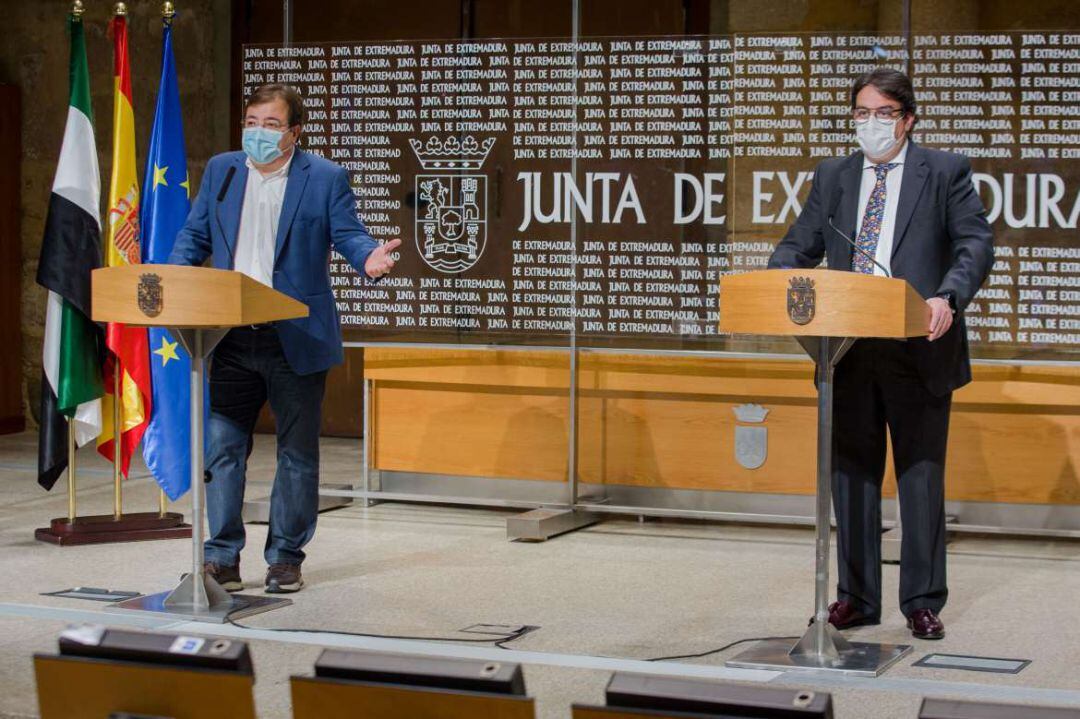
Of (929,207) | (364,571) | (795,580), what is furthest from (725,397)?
(929,207)

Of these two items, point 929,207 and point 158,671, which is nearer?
point 158,671

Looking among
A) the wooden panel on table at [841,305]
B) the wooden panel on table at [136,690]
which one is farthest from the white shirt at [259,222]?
the wooden panel on table at [136,690]

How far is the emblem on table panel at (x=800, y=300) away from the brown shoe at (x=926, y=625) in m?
1.07

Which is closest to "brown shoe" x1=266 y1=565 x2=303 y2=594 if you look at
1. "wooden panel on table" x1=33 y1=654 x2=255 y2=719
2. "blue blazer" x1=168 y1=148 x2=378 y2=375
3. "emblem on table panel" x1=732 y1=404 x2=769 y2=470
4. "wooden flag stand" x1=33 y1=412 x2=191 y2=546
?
"blue blazer" x1=168 y1=148 x2=378 y2=375

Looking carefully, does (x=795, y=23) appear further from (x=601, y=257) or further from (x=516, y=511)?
(x=516, y=511)

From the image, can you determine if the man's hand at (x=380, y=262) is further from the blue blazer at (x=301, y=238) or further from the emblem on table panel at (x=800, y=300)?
the emblem on table panel at (x=800, y=300)

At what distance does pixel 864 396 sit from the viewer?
436 cm

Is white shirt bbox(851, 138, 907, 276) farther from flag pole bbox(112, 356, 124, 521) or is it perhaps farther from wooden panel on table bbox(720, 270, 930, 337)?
flag pole bbox(112, 356, 124, 521)

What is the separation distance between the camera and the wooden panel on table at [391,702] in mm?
2197

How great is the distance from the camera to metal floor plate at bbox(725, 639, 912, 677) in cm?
397

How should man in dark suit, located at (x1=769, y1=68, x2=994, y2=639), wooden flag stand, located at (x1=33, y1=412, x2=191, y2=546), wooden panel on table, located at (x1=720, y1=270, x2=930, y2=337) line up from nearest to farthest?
wooden panel on table, located at (x1=720, y1=270, x2=930, y2=337) < man in dark suit, located at (x1=769, y1=68, x2=994, y2=639) < wooden flag stand, located at (x1=33, y1=412, x2=191, y2=546)

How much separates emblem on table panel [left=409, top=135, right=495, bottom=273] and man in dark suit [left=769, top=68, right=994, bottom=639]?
2079 millimetres

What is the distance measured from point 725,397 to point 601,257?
73 cm

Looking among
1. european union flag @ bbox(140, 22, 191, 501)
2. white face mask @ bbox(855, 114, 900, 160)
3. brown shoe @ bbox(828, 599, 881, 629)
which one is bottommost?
brown shoe @ bbox(828, 599, 881, 629)
